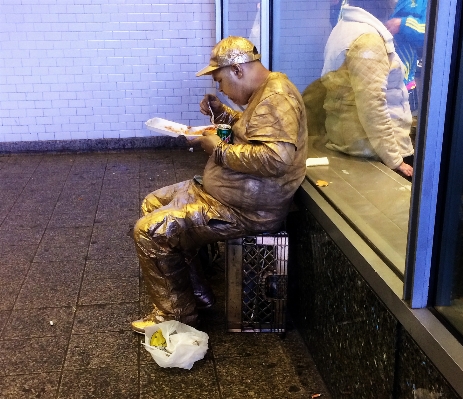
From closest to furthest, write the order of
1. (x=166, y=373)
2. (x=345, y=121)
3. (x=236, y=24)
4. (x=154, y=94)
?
(x=166, y=373), (x=345, y=121), (x=236, y=24), (x=154, y=94)

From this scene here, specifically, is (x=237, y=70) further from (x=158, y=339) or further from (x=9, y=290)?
(x=9, y=290)

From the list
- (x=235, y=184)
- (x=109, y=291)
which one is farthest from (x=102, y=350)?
(x=235, y=184)

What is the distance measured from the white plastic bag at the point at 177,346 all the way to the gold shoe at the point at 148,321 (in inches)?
6.5

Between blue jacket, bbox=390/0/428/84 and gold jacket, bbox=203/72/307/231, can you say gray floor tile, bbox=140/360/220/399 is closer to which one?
gold jacket, bbox=203/72/307/231

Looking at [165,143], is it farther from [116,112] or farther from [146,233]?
[146,233]

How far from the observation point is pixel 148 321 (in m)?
2.96

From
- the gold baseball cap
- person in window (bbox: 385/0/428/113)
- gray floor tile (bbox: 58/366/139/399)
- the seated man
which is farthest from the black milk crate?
person in window (bbox: 385/0/428/113)

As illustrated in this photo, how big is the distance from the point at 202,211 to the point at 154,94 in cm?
444

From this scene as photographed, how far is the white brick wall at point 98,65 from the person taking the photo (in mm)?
6543

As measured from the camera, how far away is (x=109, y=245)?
4121mm

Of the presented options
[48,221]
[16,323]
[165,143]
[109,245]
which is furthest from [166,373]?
[165,143]

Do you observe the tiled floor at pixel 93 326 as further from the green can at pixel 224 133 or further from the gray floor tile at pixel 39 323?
the green can at pixel 224 133

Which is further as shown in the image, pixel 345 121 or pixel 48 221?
pixel 48 221

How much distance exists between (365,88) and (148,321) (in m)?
1.68
